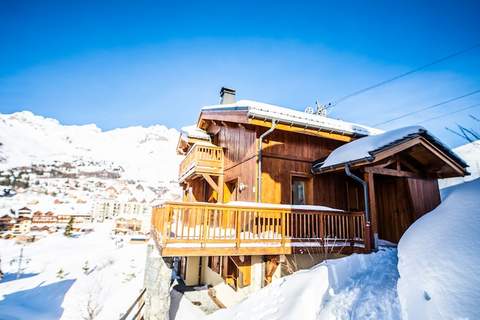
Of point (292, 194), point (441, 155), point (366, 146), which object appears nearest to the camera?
point (366, 146)

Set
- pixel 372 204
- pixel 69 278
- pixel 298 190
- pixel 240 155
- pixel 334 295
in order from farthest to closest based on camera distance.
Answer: pixel 69 278
pixel 240 155
pixel 298 190
pixel 372 204
pixel 334 295

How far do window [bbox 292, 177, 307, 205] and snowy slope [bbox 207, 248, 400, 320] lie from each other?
3761 mm

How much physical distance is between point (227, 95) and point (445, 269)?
1164 cm

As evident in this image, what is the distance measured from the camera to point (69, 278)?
90.6ft

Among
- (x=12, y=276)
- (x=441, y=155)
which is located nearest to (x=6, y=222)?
(x=12, y=276)

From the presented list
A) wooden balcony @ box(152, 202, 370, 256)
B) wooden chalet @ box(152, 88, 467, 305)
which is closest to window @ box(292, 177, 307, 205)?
wooden chalet @ box(152, 88, 467, 305)

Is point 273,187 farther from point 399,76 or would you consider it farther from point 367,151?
point 399,76

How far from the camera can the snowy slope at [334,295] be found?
10.4 ft

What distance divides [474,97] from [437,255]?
37.1 feet

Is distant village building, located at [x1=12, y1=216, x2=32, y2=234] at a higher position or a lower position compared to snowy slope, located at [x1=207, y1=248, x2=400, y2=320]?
lower

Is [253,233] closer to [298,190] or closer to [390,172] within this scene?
[298,190]

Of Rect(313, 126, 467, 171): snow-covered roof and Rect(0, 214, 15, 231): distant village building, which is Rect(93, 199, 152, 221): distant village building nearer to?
Rect(0, 214, 15, 231): distant village building

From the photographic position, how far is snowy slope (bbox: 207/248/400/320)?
3.17 m

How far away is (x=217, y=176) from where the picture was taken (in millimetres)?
11250
